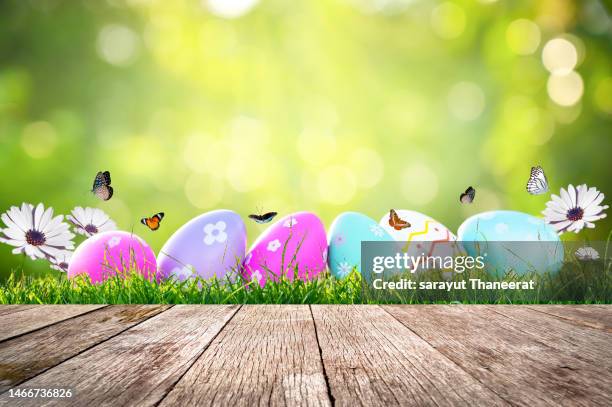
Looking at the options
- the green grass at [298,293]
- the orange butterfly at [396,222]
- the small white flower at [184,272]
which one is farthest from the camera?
the orange butterfly at [396,222]

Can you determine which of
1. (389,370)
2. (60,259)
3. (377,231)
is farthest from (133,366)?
(60,259)

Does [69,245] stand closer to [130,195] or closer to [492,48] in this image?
[130,195]

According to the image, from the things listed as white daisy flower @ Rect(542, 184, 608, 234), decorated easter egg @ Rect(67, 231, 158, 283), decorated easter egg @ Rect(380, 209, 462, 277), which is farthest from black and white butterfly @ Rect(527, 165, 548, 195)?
decorated easter egg @ Rect(67, 231, 158, 283)

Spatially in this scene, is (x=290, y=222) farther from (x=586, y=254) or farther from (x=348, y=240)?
(x=586, y=254)

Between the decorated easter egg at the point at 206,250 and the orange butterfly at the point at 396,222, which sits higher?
the orange butterfly at the point at 396,222

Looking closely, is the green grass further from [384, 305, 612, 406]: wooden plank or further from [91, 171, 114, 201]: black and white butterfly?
[91, 171, 114, 201]: black and white butterfly

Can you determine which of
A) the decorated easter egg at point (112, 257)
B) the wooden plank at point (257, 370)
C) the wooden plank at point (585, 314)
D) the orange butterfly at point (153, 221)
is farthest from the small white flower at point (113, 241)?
the wooden plank at point (585, 314)

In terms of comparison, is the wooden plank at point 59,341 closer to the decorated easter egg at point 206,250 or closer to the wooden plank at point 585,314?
the decorated easter egg at point 206,250
